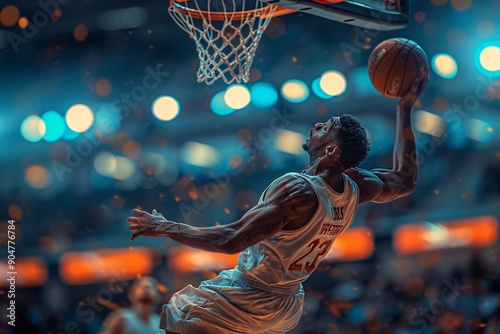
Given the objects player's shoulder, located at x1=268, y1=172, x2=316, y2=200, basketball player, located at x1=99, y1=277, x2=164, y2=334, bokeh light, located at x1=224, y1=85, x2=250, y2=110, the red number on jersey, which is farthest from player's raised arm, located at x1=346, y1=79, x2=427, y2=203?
bokeh light, located at x1=224, y1=85, x2=250, y2=110

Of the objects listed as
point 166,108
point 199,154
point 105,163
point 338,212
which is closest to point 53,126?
point 105,163

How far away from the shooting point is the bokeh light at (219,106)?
1174cm

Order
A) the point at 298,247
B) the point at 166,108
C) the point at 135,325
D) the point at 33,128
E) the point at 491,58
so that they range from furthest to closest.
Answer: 1. the point at 33,128
2. the point at 166,108
3. the point at 491,58
4. the point at 135,325
5. the point at 298,247

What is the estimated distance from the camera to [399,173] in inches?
159

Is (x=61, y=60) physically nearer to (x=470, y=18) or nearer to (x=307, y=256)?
(x=470, y=18)

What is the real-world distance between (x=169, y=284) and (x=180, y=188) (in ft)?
4.87

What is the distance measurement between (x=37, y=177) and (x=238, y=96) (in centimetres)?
357

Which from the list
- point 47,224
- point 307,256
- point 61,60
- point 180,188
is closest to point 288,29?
point 180,188

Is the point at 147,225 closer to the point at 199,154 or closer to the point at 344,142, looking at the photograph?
the point at 344,142

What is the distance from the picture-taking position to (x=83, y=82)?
11867mm

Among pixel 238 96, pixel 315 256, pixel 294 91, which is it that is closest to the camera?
pixel 315 256

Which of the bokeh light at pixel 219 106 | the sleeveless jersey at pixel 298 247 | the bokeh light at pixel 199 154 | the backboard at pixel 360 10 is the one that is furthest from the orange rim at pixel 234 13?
the bokeh light at pixel 199 154

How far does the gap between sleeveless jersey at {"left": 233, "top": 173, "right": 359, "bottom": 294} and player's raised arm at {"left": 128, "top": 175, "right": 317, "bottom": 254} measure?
89 mm

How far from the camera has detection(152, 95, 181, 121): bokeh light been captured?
464 inches
